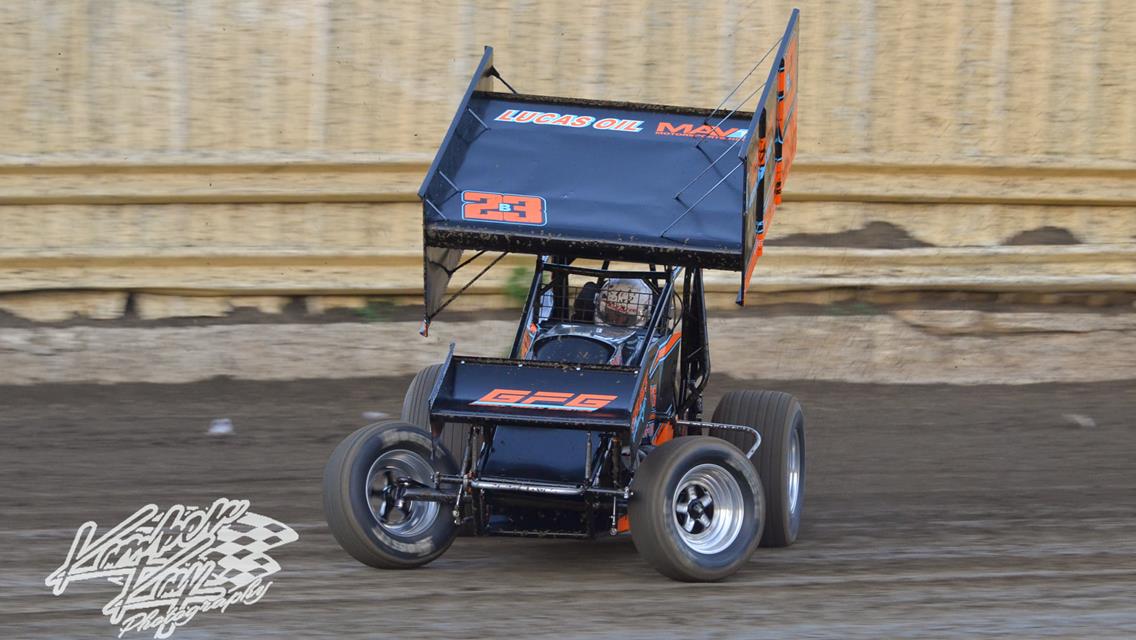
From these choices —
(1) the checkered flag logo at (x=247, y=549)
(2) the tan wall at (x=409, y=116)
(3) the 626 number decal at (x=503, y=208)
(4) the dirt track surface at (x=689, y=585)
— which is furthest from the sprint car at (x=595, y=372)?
(2) the tan wall at (x=409, y=116)

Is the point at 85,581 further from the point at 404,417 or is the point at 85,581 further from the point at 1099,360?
the point at 1099,360

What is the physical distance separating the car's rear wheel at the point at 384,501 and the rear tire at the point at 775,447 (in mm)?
1868

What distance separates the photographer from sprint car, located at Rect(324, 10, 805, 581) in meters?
7.02

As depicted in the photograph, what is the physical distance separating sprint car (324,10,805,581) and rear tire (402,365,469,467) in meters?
0.01

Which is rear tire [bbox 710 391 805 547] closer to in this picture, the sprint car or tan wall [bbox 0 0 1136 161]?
the sprint car

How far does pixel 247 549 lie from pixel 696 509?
2377 millimetres

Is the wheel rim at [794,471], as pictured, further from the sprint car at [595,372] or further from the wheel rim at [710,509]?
the wheel rim at [710,509]

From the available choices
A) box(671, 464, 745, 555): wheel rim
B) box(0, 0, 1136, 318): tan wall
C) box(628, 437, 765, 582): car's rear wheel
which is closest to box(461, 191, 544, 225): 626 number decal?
box(628, 437, 765, 582): car's rear wheel

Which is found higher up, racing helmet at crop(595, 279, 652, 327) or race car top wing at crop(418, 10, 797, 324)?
race car top wing at crop(418, 10, 797, 324)

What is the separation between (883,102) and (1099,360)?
3190mm

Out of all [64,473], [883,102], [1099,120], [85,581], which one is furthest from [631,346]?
[1099,120]

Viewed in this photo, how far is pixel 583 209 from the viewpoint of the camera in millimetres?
7641

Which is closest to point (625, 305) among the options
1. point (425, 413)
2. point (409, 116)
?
point (425, 413)

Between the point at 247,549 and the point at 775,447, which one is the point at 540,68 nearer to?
the point at 775,447
